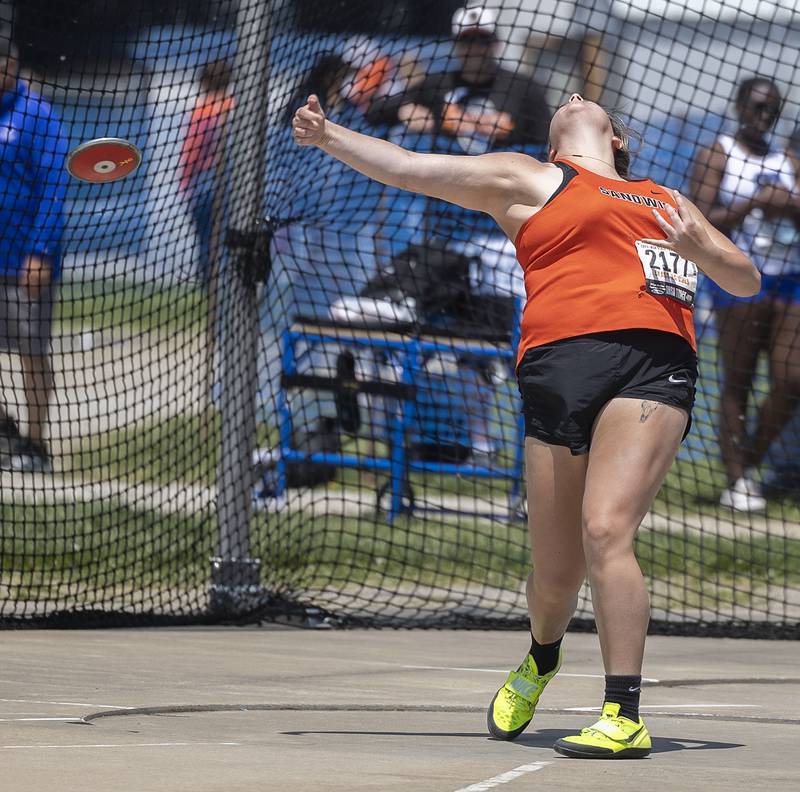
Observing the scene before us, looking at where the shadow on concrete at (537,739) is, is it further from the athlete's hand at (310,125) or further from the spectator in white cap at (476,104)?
the spectator in white cap at (476,104)

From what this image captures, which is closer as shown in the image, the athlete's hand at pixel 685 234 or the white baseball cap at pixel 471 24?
the athlete's hand at pixel 685 234

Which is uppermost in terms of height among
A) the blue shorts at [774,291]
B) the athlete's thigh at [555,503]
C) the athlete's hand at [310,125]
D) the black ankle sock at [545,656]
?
the blue shorts at [774,291]

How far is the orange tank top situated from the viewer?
12.9 ft

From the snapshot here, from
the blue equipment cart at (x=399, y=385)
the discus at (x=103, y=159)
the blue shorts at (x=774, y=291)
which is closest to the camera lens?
the discus at (x=103, y=159)

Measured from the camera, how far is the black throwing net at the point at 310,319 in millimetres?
7180

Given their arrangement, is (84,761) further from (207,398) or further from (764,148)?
(764,148)

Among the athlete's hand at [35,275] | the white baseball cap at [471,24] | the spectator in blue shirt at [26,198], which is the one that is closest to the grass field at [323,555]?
the spectator in blue shirt at [26,198]

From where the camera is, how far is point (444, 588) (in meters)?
7.39

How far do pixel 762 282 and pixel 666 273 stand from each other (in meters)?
4.78

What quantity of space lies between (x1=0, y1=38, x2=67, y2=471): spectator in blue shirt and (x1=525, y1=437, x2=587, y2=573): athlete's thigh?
11.8 feet

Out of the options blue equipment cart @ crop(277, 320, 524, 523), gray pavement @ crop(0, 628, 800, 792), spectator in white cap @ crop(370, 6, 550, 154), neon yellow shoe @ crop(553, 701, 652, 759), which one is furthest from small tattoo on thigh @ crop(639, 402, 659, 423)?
blue equipment cart @ crop(277, 320, 524, 523)

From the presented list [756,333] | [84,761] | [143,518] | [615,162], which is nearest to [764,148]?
[756,333]

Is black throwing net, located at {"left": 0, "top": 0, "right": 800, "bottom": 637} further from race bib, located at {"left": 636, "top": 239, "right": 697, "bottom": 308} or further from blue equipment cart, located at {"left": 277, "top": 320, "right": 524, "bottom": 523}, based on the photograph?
race bib, located at {"left": 636, "top": 239, "right": 697, "bottom": 308}

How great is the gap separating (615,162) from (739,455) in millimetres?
5055
